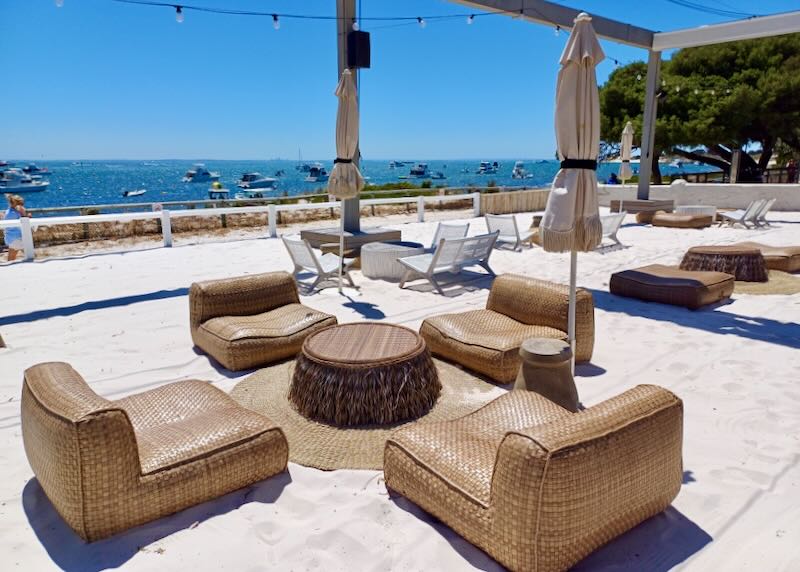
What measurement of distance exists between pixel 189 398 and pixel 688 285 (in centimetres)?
480

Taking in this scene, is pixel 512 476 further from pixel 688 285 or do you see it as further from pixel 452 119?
pixel 452 119

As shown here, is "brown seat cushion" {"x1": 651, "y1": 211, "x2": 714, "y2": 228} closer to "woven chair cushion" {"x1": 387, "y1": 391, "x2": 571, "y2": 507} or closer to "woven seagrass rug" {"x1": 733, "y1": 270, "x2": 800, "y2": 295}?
"woven seagrass rug" {"x1": 733, "y1": 270, "x2": 800, "y2": 295}

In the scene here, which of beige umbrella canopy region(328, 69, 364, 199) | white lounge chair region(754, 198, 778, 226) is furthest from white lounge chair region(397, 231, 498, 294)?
white lounge chair region(754, 198, 778, 226)

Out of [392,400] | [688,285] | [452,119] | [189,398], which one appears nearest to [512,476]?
[392,400]

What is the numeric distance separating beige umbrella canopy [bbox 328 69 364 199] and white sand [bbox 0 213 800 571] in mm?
1234

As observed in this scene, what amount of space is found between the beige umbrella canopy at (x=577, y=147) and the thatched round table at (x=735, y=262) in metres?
4.17

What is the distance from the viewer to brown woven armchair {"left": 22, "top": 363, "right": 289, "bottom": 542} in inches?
77.4

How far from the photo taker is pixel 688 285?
17.8 ft

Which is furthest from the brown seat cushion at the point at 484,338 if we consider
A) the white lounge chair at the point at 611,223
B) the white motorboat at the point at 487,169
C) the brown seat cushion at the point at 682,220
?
the white motorboat at the point at 487,169

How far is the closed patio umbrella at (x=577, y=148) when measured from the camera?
303 centimetres

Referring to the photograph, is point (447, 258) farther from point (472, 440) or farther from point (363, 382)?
point (472, 440)

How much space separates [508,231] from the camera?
905cm

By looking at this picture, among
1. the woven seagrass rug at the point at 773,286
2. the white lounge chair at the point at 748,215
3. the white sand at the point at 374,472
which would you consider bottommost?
the white sand at the point at 374,472

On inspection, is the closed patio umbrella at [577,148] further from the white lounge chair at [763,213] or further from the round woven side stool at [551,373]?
the white lounge chair at [763,213]
